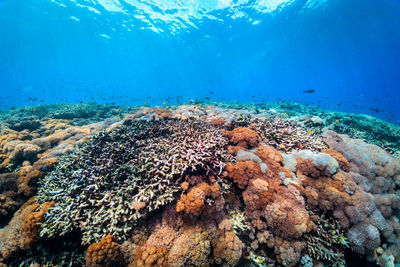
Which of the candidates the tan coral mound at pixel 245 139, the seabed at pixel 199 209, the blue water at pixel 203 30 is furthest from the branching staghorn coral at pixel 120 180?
the blue water at pixel 203 30

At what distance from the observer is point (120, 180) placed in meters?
4.27

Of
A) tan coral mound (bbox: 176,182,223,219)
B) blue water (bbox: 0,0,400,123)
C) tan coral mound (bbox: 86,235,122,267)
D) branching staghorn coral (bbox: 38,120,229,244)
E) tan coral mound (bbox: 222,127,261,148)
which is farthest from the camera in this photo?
blue water (bbox: 0,0,400,123)

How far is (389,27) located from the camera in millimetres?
36688

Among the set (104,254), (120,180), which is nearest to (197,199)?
(104,254)

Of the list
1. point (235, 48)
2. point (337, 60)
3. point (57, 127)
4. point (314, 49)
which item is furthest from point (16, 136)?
point (337, 60)

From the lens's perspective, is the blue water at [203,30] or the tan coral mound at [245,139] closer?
the tan coral mound at [245,139]

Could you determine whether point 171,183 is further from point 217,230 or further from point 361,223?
point 361,223

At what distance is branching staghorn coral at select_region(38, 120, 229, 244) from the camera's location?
3.45 m

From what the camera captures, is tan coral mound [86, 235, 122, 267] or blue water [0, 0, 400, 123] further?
blue water [0, 0, 400, 123]

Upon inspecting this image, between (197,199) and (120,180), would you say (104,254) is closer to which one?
(120,180)

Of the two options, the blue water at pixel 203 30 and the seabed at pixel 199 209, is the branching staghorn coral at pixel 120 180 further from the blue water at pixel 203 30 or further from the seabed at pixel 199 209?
the blue water at pixel 203 30

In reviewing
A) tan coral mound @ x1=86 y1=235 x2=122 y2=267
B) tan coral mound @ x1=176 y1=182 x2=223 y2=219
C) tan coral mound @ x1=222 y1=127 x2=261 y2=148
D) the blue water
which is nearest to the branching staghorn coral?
tan coral mound @ x1=86 y1=235 x2=122 y2=267

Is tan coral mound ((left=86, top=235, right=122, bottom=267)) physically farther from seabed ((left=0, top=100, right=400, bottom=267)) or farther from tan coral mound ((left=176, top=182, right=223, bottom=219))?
tan coral mound ((left=176, top=182, right=223, bottom=219))

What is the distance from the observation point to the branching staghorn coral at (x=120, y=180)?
3445 mm
